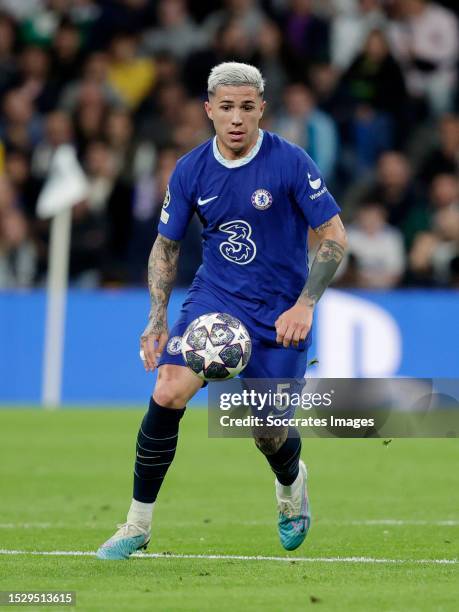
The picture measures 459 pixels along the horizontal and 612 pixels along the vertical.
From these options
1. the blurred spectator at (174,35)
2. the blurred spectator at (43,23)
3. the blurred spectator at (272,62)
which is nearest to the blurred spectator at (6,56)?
the blurred spectator at (43,23)

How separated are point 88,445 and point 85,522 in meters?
4.56

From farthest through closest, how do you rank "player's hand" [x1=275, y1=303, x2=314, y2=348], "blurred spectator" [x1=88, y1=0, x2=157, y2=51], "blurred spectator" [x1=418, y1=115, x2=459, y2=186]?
"blurred spectator" [x1=88, y1=0, x2=157, y2=51] → "blurred spectator" [x1=418, y1=115, x2=459, y2=186] → "player's hand" [x1=275, y1=303, x2=314, y2=348]

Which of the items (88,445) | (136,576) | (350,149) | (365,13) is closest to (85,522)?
(136,576)

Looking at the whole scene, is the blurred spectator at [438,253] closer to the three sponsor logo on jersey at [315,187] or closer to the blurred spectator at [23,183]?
the blurred spectator at [23,183]

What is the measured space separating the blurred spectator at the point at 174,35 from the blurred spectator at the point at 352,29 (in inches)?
68.9

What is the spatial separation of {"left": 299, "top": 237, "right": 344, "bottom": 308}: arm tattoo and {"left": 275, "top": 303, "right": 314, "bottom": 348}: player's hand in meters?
0.17

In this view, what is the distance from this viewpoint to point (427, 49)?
19.9m

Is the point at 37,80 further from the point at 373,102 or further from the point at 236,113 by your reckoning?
the point at 236,113

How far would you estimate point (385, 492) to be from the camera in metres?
10.7

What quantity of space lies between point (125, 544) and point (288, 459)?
105 cm

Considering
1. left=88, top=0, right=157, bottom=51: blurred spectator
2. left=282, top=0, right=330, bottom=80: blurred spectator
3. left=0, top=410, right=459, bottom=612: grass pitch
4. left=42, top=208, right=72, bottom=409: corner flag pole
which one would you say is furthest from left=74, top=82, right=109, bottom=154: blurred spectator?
left=0, top=410, right=459, bottom=612: grass pitch

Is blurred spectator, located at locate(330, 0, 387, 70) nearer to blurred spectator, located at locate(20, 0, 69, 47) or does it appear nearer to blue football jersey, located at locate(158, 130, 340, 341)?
blurred spectator, located at locate(20, 0, 69, 47)

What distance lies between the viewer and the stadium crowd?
1794cm

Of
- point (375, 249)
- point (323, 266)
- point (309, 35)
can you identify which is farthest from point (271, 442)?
point (309, 35)
